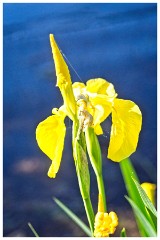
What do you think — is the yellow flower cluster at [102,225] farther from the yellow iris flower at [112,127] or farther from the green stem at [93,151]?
the yellow iris flower at [112,127]

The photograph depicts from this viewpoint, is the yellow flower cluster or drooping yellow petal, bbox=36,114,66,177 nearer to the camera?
the yellow flower cluster

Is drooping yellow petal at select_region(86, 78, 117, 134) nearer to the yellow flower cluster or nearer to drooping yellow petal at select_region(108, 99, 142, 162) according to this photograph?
drooping yellow petal at select_region(108, 99, 142, 162)

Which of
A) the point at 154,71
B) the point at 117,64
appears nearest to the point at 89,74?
the point at 117,64

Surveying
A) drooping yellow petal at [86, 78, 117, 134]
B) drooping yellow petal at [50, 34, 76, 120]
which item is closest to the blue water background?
drooping yellow petal at [86, 78, 117, 134]

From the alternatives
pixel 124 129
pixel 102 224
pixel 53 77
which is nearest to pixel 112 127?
pixel 124 129

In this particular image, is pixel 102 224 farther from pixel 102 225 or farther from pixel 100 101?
pixel 100 101

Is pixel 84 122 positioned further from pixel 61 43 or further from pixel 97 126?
pixel 61 43

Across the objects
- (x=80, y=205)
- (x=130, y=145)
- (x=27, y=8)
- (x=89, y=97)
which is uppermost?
(x=27, y=8)
